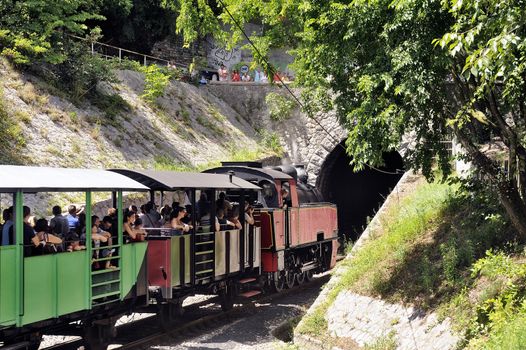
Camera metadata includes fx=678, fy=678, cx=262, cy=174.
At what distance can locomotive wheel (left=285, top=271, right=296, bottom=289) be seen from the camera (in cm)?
1888

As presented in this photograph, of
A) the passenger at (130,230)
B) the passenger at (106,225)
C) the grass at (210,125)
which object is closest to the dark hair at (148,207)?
the passenger at (130,230)

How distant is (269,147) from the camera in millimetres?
32281

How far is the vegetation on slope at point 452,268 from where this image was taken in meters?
9.72

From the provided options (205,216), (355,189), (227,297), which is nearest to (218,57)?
(355,189)

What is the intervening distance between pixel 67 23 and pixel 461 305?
19.6 m

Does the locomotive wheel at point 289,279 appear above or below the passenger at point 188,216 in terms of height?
below

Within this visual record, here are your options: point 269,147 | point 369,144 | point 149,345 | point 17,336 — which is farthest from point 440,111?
point 269,147

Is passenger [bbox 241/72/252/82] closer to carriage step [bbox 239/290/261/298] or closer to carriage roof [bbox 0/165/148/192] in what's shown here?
carriage step [bbox 239/290/261/298]

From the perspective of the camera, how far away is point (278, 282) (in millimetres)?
18672

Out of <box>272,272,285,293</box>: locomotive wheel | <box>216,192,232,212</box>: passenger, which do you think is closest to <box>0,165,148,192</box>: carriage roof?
<box>216,192,232,212</box>: passenger

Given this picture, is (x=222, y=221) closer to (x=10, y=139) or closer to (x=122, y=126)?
(x=10, y=139)

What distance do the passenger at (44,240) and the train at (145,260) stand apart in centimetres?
16

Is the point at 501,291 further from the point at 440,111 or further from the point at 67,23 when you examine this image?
the point at 67,23

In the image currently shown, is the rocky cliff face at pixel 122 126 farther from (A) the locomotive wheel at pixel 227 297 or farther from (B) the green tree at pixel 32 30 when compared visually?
(A) the locomotive wheel at pixel 227 297
